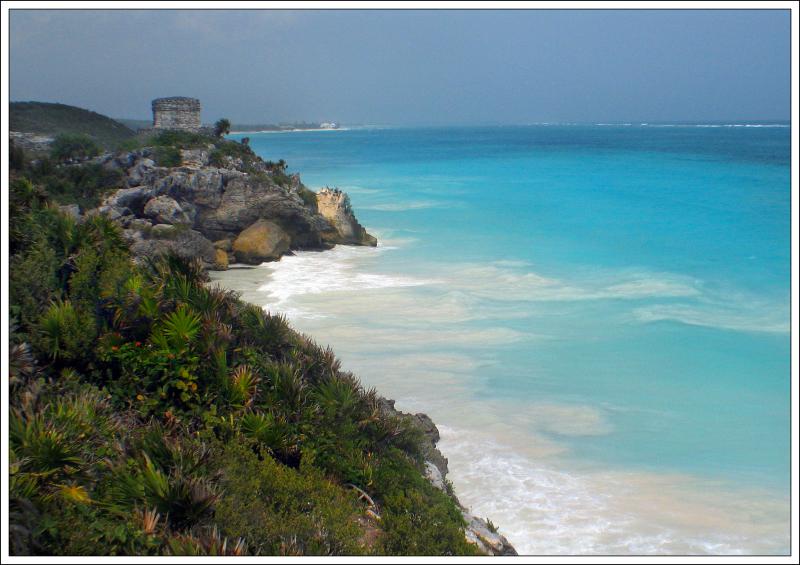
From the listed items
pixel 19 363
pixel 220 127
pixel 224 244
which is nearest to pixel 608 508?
pixel 19 363

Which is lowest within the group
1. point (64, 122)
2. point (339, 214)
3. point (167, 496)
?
point (167, 496)

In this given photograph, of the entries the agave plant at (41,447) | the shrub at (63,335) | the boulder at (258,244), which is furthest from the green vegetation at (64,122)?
the agave plant at (41,447)

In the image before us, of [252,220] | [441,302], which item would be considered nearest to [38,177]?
[252,220]

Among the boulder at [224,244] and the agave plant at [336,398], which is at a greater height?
the boulder at [224,244]

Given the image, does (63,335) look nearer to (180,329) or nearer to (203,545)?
(180,329)

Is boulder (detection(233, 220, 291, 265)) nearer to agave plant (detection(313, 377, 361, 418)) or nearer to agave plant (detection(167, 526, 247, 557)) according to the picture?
agave plant (detection(313, 377, 361, 418))

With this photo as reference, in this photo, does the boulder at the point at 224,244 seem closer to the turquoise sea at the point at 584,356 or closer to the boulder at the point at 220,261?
the boulder at the point at 220,261
